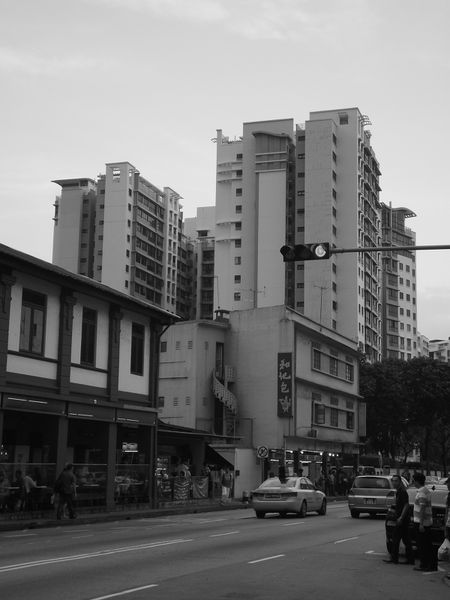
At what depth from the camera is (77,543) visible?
19031 millimetres

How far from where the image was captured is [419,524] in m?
14.9

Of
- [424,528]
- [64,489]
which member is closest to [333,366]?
[64,489]

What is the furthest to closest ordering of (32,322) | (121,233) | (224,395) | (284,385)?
(121,233) < (224,395) < (284,385) < (32,322)

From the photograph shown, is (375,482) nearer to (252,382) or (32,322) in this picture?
(32,322)

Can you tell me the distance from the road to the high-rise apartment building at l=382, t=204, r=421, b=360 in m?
116

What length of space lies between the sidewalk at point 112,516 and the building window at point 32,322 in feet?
18.0

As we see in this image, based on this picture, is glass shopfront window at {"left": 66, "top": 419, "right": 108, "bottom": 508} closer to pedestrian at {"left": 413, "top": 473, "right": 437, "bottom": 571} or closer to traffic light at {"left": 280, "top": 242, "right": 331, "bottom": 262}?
traffic light at {"left": 280, "top": 242, "right": 331, "bottom": 262}

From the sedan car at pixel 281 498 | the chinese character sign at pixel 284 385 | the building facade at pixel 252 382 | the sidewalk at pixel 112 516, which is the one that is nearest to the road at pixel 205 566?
the sidewalk at pixel 112 516

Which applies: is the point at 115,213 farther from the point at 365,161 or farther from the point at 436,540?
the point at 436,540

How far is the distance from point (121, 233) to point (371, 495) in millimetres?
101712

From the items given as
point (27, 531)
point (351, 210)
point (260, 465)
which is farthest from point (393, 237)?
point (27, 531)

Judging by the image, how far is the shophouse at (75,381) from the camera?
89.8 feet

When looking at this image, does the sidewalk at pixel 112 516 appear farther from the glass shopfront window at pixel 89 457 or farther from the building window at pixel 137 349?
the building window at pixel 137 349

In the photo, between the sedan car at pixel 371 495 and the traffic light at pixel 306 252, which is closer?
the traffic light at pixel 306 252
